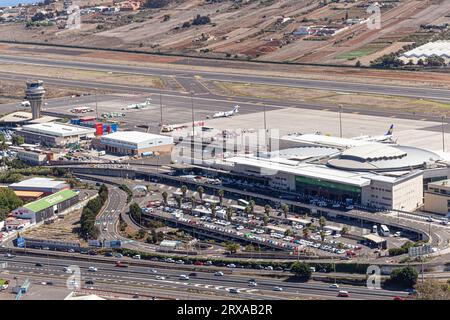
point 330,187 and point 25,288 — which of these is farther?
point 330,187

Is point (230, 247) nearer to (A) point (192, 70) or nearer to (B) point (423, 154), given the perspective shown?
(B) point (423, 154)

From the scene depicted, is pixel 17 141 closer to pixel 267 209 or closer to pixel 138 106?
pixel 138 106

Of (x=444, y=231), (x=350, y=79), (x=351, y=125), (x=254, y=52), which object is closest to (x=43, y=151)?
(x=351, y=125)

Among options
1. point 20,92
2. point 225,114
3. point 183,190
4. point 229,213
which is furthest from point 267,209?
point 20,92

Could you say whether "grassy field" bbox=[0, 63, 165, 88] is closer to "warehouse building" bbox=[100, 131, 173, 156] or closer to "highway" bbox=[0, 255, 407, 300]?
"warehouse building" bbox=[100, 131, 173, 156]

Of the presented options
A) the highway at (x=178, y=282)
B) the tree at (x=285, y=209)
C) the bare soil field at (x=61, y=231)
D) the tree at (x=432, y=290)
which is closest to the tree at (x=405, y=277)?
the tree at (x=432, y=290)

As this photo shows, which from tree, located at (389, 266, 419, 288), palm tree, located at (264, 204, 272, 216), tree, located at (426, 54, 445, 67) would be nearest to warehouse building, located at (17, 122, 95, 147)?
palm tree, located at (264, 204, 272, 216)
